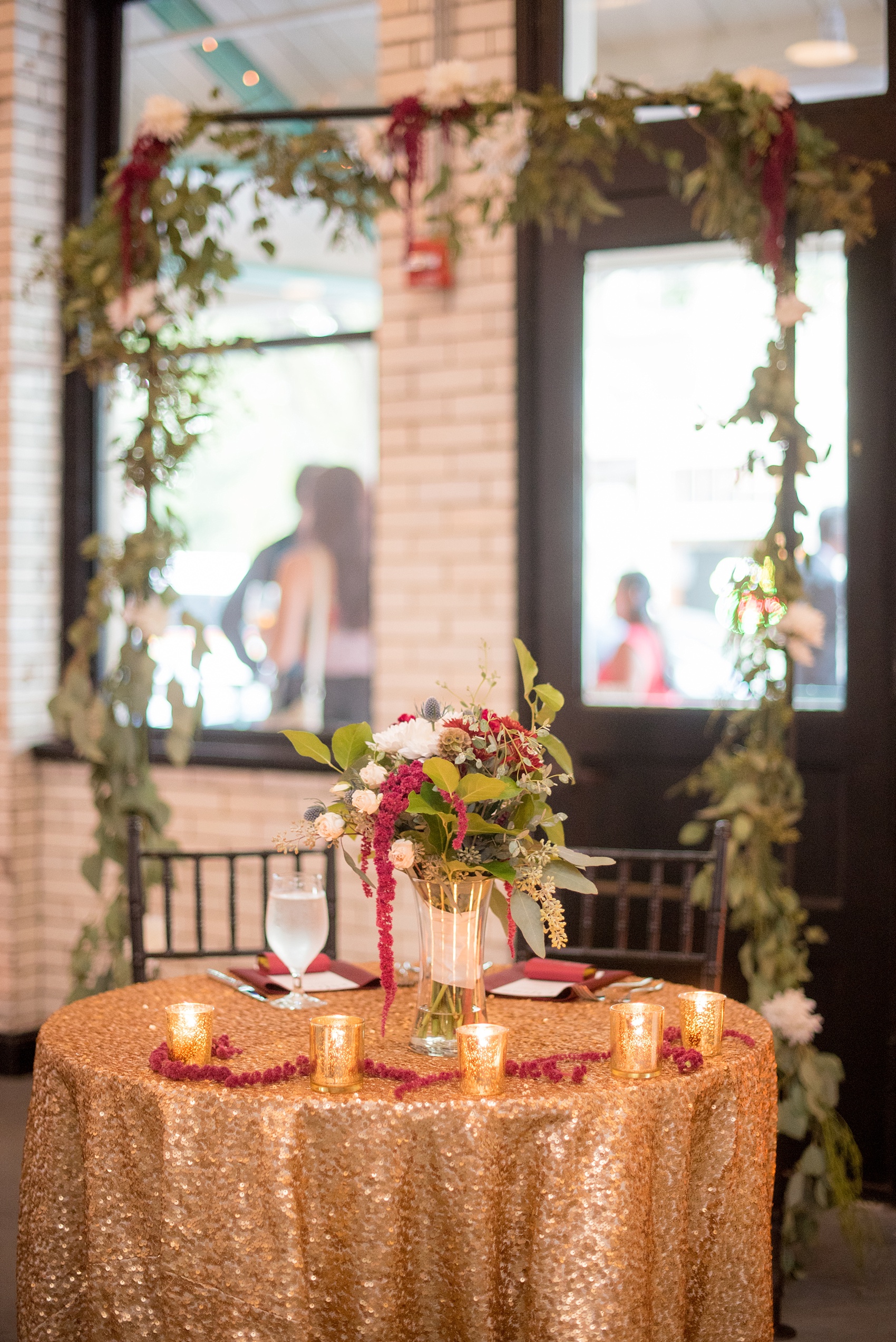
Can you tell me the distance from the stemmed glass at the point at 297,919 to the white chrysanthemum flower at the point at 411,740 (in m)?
0.32

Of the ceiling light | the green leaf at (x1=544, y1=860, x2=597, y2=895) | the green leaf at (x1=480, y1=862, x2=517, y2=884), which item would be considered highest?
the ceiling light

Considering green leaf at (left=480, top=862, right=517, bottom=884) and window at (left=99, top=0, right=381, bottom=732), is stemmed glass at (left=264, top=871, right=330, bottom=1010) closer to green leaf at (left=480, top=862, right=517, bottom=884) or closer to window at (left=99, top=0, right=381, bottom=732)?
green leaf at (left=480, top=862, right=517, bottom=884)

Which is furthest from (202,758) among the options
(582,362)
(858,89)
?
(858,89)

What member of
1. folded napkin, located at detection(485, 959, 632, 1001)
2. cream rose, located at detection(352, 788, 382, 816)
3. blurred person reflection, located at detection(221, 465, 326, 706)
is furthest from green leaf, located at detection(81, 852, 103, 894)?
cream rose, located at detection(352, 788, 382, 816)

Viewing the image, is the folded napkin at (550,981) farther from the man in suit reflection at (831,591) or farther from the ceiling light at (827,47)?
the ceiling light at (827,47)

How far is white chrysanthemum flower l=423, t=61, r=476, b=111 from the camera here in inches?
108

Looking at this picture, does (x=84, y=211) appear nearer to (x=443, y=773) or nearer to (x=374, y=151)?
(x=374, y=151)

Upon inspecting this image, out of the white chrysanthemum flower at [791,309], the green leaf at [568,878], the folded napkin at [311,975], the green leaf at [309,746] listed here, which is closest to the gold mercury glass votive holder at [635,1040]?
the green leaf at [568,878]

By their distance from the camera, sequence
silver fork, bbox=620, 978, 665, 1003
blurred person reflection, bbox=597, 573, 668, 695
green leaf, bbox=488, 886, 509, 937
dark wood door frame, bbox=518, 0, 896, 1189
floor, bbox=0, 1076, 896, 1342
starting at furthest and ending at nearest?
blurred person reflection, bbox=597, 573, 668, 695 < dark wood door frame, bbox=518, 0, 896, 1189 < floor, bbox=0, 1076, 896, 1342 < silver fork, bbox=620, 978, 665, 1003 < green leaf, bbox=488, 886, 509, 937

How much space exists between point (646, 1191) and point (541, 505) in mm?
2298

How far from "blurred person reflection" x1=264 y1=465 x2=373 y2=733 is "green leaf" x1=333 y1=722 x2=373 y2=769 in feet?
7.79

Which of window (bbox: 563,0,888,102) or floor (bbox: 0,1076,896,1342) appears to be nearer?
floor (bbox: 0,1076,896,1342)

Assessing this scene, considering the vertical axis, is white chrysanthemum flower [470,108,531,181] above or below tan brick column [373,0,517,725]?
above

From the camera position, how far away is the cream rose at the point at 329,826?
5.39ft
